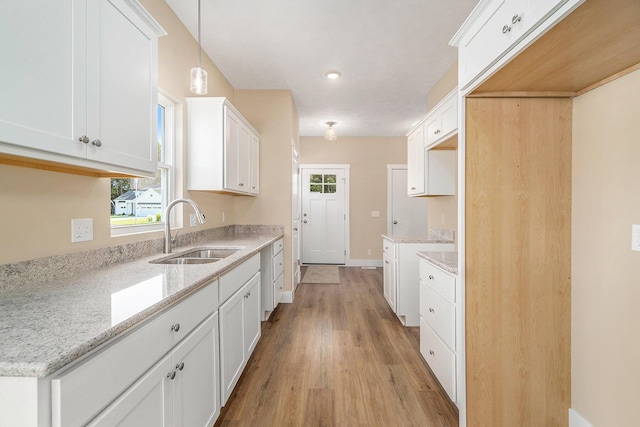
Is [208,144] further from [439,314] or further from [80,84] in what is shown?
[439,314]

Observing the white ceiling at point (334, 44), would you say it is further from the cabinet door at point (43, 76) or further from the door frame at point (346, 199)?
the door frame at point (346, 199)

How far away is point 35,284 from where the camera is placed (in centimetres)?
119

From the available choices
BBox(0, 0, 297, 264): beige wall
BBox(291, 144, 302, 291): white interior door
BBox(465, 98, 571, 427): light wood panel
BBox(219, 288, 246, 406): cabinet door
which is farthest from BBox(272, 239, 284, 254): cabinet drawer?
BBox(465, 98, 571, 427): light wood panel

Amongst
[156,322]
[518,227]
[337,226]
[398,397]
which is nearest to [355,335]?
[398,397]

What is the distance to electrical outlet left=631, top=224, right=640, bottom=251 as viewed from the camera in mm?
1210

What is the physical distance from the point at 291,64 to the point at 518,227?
8.65 feet

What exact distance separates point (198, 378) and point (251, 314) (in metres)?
0.90

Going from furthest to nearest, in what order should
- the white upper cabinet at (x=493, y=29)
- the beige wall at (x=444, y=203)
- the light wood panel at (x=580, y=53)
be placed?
the beige wall at (x=444, y=203)
the white upper cabinet at (x=493, y=29)
the light wood panel at (x=580, y=53)

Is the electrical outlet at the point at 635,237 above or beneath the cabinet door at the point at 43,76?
beneath

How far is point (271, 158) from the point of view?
379 centimetres

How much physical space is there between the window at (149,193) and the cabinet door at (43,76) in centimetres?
85

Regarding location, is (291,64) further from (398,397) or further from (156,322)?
(398,397)

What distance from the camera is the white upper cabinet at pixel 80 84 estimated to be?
855 mm

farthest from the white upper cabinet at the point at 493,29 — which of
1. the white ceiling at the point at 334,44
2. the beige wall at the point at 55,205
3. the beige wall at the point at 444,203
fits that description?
the beige wall at the point at 55,205
